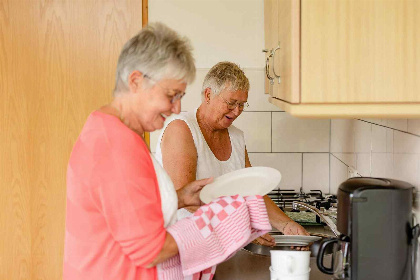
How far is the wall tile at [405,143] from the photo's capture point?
55.3 inches

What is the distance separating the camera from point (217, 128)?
2197 mm

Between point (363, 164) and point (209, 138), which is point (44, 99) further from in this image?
point (363, 164)

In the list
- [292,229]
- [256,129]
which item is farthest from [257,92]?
[292,229]

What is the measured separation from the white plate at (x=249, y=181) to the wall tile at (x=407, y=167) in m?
0.35

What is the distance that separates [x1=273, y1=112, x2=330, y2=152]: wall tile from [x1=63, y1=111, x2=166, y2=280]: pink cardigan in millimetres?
1770

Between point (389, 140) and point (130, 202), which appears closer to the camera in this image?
point (130, 202)

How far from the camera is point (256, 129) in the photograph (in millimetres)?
3010

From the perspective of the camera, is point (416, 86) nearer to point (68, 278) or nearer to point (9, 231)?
point (68, 278)

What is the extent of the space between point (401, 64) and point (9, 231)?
2494mm

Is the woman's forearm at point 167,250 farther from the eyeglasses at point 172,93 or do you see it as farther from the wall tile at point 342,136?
the wall tile at point 342,136

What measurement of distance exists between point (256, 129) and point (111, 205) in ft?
6.11

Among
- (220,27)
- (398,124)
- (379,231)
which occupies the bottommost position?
(379,231)

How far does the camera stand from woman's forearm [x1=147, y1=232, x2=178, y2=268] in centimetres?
126

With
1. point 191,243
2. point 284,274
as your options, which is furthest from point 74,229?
point 284,274
